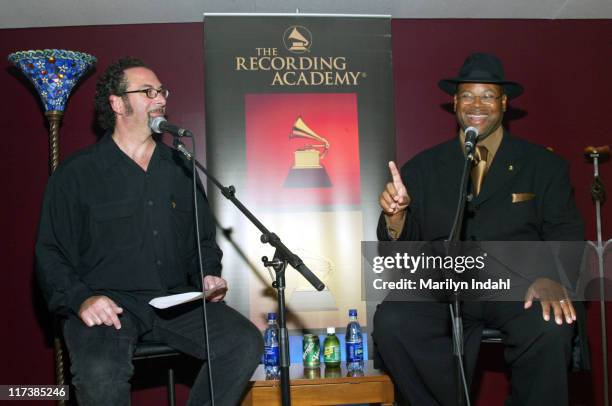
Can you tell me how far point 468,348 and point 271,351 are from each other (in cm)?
107

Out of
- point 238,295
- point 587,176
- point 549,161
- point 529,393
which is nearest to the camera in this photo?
point 529,393

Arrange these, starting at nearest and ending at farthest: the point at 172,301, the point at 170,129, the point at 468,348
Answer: the point at 172,301, the point at 170,129, the point at 468,348

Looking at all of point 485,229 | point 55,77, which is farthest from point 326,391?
point 55,77

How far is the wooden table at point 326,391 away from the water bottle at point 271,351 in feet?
0.37

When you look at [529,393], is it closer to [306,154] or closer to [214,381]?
[214,381]

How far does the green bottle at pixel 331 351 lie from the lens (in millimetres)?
3377

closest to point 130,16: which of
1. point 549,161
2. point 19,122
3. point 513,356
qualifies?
point 19,122

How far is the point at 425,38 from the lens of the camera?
3906 millimetres

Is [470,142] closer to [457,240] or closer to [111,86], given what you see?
[457,240]

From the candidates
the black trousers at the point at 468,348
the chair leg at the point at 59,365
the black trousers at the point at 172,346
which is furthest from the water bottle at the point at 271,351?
the chair leg at the point at 59,365

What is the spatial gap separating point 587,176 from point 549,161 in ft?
3.26

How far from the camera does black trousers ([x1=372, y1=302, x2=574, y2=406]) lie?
99.5 inches

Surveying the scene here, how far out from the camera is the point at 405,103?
387cm

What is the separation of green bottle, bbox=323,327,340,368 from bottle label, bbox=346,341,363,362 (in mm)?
68
